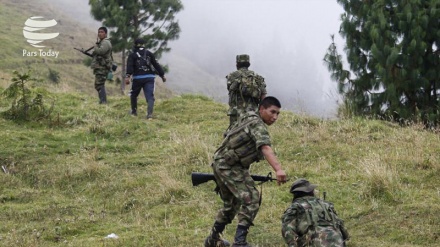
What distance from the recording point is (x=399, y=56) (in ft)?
45.9

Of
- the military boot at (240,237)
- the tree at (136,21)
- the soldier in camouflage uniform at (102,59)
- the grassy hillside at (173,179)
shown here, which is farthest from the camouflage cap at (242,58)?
the tree at (136,21)

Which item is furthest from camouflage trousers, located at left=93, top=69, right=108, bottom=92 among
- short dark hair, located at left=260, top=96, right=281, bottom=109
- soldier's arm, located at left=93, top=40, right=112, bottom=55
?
short dark hair, located at left=260, top=96, right=281, bottom=109

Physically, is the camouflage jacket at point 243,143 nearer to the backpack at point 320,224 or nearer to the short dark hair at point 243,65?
the backpack at point 320,224

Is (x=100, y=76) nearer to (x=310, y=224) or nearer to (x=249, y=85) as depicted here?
(x=249, y=85)

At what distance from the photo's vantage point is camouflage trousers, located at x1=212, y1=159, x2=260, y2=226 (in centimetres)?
594

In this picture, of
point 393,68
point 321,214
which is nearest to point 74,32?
point 393,68

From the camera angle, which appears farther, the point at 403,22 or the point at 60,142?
the point at 403,22

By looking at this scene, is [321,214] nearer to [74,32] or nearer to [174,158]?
[174,158]

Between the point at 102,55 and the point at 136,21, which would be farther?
the point at 136,21

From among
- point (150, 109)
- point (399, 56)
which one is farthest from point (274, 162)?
point (399, 56)

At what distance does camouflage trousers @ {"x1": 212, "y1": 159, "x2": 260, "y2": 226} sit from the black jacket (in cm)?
701

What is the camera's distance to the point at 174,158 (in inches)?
392

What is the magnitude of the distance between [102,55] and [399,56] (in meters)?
7.12

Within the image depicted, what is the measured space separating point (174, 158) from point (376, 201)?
366cm
